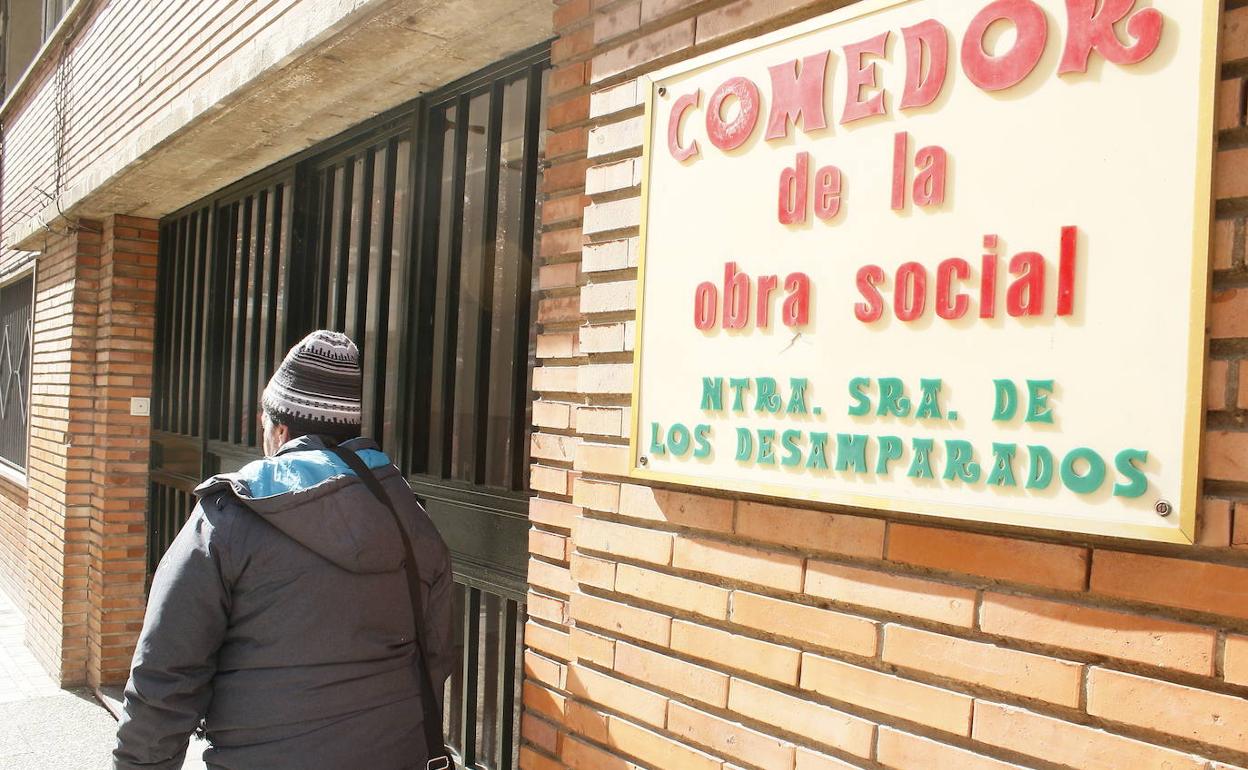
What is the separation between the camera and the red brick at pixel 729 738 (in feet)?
5.84

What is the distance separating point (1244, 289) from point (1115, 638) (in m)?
0.53

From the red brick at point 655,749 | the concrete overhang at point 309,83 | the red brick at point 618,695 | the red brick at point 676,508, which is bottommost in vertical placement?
the red brick at point 655,749

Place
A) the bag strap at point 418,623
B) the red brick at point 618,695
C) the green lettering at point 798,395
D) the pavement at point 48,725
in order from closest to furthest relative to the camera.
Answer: the green lettering at point 798,395 < the red brick at point 618,695 < the bag strap at point 418,623 < the pavement at point 48,725

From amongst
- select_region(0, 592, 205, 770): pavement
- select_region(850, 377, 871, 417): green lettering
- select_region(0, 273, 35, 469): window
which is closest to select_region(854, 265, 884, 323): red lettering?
select_region(850, 377, 871, 417): green lettering

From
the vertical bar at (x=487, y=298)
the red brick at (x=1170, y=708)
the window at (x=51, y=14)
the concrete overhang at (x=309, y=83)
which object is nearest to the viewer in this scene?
the red brick at (x=1170, y=708)

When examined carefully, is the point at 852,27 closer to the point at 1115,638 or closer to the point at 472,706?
the point at 1115,638

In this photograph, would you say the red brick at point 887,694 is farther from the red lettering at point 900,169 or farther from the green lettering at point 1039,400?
the red lettering at point 900,169

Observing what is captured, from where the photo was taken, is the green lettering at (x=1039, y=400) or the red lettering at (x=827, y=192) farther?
the red lettering at (x=827, y=192)

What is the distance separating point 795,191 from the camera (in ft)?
5.75

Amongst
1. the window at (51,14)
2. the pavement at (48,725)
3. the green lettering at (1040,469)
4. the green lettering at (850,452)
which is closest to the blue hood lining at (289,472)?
the green lettering at (850,452)

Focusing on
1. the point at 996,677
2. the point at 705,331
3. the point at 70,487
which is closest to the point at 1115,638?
the point at 996,677

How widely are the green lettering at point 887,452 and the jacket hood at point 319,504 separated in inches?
47.2

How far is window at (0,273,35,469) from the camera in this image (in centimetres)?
919

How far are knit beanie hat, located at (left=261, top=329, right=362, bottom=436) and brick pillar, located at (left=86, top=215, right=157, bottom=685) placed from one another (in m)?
4.95
